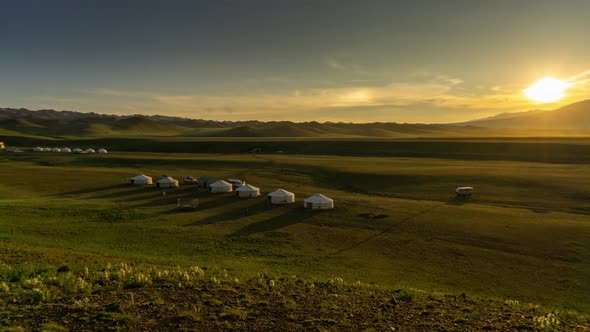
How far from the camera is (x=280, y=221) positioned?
35.4 metres

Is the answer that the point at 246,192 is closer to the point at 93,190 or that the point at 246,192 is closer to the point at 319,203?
the point at 319,203

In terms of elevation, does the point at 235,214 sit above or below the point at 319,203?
below

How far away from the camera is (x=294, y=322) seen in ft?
36.8

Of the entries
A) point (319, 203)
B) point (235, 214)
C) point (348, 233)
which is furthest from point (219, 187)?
point (348, 233)

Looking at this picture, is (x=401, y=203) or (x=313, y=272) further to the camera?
(x=401, y=203)

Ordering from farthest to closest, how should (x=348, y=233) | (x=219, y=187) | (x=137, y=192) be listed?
(x=137, y=192), (x=219, y=187), (x=348, y=233)

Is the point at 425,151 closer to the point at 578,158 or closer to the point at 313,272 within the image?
the point at 578,158

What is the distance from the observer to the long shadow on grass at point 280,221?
32.1 m

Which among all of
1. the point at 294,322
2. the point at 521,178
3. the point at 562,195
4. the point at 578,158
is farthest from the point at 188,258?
the point at 578,158

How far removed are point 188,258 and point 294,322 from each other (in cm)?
1472

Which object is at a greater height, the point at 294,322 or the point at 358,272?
the point at 294,322

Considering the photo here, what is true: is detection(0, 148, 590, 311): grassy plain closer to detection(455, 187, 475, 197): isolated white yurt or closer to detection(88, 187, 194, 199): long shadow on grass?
detection(88, 187, 194, 199): long shadow on grass

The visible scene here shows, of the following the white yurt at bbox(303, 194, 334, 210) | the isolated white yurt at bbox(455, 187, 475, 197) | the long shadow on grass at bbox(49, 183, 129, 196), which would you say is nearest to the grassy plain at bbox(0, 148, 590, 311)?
the long shadow on grass at bbox(49, 183, 129, 196)

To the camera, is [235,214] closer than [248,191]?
Yes
